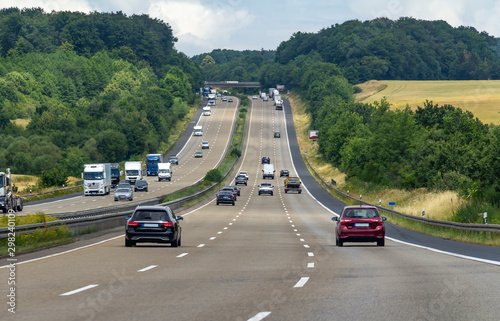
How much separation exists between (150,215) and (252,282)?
11.6 metres

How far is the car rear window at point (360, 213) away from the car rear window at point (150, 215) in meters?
6.25

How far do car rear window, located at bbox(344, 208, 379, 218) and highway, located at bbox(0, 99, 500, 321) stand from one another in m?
1.21

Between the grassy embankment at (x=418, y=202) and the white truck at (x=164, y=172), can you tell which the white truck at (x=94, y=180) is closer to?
the white truck at (x=164, y=172)

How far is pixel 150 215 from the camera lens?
2567 centimetres

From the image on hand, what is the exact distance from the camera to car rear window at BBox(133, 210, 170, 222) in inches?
1000

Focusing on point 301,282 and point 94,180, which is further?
point 94,180

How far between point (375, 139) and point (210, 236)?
52322 mm

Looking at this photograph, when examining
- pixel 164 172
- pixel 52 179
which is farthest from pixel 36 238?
pixel 164 172

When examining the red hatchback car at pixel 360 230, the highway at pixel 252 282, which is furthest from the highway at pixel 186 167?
the highway at pixel 252 282

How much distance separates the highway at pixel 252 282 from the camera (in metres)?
10.7

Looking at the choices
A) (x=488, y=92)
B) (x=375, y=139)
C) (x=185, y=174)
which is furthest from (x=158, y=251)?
(x=488, y=92)

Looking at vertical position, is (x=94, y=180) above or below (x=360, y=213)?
below

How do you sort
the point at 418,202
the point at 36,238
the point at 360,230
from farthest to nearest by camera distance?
the point at 418,202 < the point at 360,230 < the point at 36,238

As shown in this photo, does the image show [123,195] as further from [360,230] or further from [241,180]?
[360,230]
